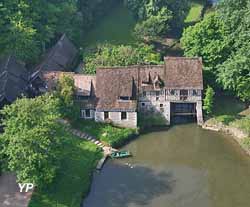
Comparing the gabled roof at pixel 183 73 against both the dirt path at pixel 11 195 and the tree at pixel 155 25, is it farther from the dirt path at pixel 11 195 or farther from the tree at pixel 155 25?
the dirt path at pixel 11 195

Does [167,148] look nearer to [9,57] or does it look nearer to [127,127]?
[127,127]

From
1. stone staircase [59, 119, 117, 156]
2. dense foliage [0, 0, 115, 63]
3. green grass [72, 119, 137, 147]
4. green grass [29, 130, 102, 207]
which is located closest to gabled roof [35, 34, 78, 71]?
dense foliage [0, 0, 115, 63]

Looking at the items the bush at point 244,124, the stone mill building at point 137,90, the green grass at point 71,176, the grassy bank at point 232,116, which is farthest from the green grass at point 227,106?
the green grass at point 71,176

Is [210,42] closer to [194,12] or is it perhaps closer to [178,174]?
[178,174]

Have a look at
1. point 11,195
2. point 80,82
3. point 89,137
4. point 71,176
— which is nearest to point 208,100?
point 89,137

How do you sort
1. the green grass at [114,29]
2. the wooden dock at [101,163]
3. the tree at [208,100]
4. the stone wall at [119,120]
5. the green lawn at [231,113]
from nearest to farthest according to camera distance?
the wooden dock at [101,163] < the green lawn at [231,113] < the stone wall at [119,120] < the tree at [208,100] < the green grass at [114,29]

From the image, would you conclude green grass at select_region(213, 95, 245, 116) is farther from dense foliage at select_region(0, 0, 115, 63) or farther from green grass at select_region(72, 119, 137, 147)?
dense foliage at select_region(0, 0, 115, 63)
